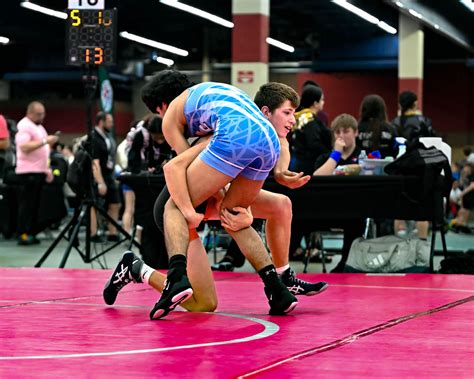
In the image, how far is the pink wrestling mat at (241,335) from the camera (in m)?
3.18

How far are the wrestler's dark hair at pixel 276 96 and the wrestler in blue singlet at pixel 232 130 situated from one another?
364 millimetres

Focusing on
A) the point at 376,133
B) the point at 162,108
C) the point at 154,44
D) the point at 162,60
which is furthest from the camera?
the point at 162,60

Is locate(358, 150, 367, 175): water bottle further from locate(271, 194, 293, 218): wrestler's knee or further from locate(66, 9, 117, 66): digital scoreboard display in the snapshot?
locate(271, 194, 293, 218): wrestler's knee

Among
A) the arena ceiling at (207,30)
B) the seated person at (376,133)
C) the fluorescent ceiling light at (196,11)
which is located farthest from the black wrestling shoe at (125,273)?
the fluorescent ceiling light at (196,11)

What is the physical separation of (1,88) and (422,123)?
26109 millimetres

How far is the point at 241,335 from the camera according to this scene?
3889 mm

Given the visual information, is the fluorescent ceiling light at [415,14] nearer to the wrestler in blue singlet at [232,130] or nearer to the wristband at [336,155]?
the wristband at [336,155]

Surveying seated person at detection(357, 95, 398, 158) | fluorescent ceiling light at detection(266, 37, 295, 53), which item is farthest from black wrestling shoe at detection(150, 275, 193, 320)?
fluorescent ceiling light at detection(266, 37, 295, 53)

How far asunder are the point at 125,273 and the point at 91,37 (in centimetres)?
426

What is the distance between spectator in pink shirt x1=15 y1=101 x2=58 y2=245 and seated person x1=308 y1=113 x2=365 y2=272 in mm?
4143

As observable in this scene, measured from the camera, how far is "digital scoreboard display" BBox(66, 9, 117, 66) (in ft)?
28.3

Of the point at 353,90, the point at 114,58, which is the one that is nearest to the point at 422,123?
the point at 114,58

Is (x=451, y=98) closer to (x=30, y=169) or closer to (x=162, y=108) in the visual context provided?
(x=30, y=169)

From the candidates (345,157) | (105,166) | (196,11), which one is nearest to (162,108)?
(345,157)
